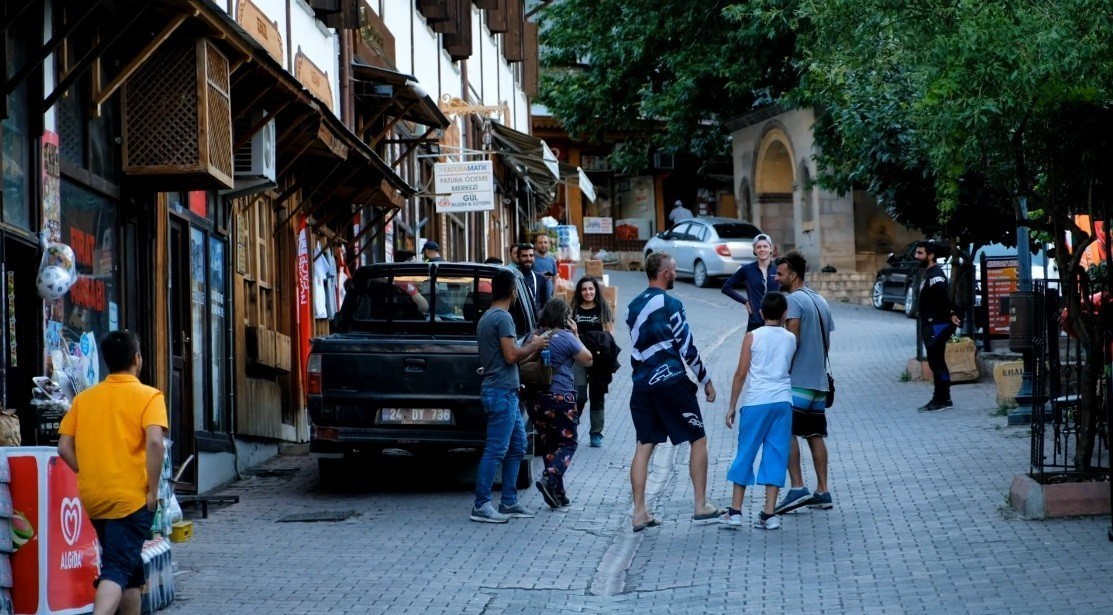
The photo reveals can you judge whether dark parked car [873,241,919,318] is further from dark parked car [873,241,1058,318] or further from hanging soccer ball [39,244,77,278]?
hanging soccer ball [39,244,77,278]

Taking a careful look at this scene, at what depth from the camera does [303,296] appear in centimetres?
1814

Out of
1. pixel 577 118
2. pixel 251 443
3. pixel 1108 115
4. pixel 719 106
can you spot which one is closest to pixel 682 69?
pixel 719 106

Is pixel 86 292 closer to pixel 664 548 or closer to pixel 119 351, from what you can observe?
pixel 119 351

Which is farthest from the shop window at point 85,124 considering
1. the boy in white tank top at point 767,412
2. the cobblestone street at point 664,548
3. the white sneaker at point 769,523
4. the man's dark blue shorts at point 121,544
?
the white sneaker at point 769,523

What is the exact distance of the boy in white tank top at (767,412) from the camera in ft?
35.0

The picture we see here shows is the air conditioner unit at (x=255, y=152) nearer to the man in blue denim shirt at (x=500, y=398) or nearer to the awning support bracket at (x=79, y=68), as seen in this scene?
the man in blue denim shirt at (x=500, y=398)

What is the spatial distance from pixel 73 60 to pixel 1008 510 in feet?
21.6

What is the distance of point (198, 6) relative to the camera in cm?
990

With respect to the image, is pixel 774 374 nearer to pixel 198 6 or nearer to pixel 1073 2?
pixel 1073 2

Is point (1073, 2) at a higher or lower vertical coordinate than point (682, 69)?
lower

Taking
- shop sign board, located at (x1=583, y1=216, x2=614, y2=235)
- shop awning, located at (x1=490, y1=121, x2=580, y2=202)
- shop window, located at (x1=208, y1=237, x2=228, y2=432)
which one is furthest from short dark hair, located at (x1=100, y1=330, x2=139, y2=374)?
shop sign board, located at (x1=583, y1=216, x2=614, y2=235)

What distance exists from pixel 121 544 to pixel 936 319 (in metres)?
11.4

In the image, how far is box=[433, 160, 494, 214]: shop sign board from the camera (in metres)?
22.6

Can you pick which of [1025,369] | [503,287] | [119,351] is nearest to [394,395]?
[503,287]
